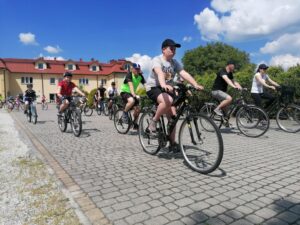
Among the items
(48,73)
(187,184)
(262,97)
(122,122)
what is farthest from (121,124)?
(48,73)

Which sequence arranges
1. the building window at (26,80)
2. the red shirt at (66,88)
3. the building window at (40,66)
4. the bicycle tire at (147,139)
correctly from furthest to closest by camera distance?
the building window at (40,66), the building window at (26,80), the red shirt at (66,88), the bicycle tire at (147,139)

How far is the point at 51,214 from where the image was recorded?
3.28m

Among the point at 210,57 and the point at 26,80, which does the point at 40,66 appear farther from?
the point at 210,57

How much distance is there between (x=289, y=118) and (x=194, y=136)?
4763 mm

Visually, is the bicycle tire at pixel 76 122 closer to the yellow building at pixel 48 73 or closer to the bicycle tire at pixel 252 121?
the bicycle tire at pixel 252 121

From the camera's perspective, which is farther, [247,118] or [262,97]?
[262,97]

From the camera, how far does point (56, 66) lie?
67.6 metres

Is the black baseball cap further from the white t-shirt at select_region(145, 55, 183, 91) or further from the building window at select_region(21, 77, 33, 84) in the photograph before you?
the building window at select_region(21, 77, 33, 84)

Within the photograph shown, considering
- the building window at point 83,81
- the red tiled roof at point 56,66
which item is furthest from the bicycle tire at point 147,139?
the building window at point 83,81

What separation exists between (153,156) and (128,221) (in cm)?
294

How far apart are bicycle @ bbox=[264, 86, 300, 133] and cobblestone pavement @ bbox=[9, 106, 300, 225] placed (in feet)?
5.46

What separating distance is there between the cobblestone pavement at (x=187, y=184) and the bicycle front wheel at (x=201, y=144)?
0.59 feet

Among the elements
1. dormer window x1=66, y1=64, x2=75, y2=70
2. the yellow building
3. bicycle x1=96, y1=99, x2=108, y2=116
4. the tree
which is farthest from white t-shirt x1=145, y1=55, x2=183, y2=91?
dormer window x1=66, y1=64, x2=75, y2=70

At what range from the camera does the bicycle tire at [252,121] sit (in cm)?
787
